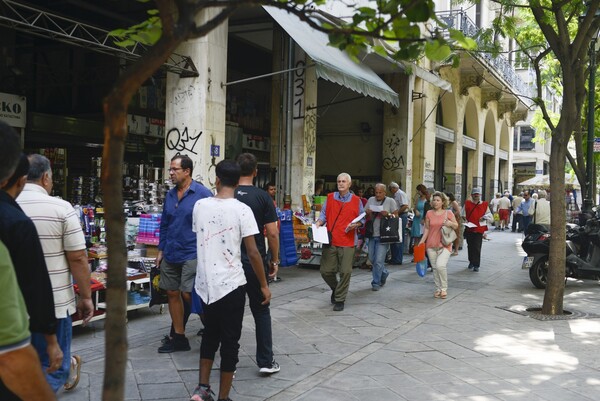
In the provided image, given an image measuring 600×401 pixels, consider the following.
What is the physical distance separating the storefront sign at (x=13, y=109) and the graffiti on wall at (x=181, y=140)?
147 inches

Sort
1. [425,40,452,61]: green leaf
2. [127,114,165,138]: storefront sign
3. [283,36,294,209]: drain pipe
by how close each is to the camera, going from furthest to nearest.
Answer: [127,114,165,138]: storefront sign → [283,36,294,209]: drain pipe → [425,40,452,61]: green leaf

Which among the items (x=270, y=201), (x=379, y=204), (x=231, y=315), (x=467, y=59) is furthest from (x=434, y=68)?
(x=231, y=315)

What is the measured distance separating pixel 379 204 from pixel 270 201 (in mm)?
4741

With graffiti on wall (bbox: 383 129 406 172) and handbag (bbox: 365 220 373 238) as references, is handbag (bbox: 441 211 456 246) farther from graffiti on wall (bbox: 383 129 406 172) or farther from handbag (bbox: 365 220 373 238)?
graffiti on wall (bbox: 383 129 406 172)

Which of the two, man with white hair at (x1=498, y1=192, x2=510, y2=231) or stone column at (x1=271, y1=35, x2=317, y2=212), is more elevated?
stone column at (x1=271, y1=35, x2=317, y2=212)

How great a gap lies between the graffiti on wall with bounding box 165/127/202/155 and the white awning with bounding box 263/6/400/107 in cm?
243

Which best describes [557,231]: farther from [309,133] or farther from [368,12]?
[309,133]

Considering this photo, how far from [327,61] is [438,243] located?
4.05 metres

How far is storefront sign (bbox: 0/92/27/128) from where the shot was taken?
1194 centimetres

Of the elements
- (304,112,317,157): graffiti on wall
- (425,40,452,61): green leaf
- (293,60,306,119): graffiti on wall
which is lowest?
(425,40,452,61): green leaf

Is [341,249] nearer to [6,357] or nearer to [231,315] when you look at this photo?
[231,315]

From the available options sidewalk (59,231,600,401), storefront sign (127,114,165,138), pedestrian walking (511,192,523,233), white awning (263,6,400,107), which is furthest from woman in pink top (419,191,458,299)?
pedestrian walking (511,192,523,233)

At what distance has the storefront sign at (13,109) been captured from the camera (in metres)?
11.9

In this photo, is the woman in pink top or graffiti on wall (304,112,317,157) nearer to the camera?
the woman in pink top
